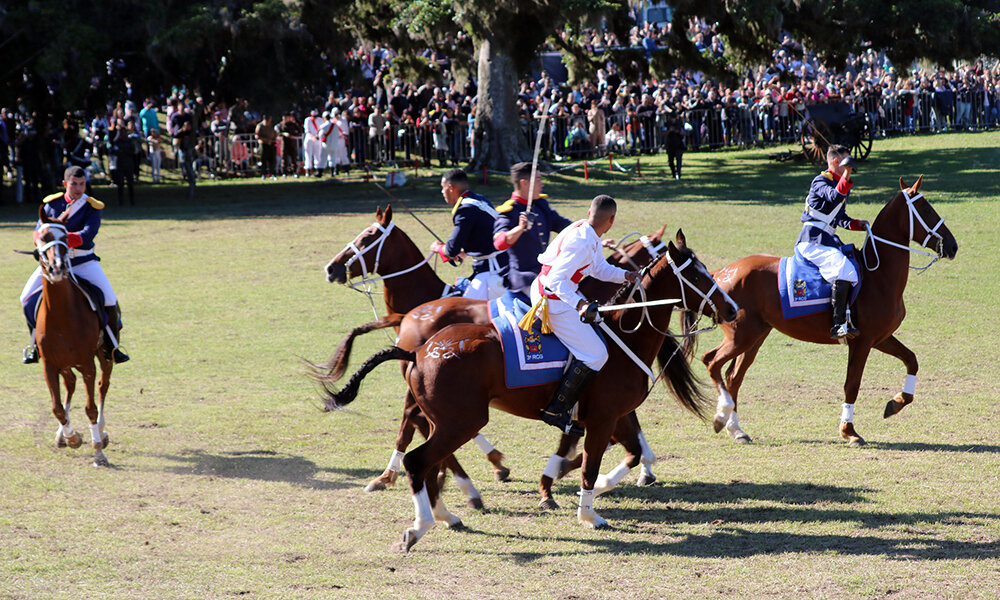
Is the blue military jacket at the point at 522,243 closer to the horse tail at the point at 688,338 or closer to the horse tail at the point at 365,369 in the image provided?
the horse tail at the point at 688,338

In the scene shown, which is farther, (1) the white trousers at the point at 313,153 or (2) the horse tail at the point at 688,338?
(1) the white trousers at the point at 313,153

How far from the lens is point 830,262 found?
10289mm

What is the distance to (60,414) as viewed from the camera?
9.85 metres

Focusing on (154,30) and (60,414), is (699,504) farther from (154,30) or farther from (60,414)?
(154,30)

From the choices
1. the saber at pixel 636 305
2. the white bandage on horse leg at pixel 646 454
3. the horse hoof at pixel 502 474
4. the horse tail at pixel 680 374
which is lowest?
the horse hoof at pixel 502 474

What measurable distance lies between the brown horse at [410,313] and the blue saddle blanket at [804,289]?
2239 millimetres

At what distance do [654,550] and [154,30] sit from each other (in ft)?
77.8

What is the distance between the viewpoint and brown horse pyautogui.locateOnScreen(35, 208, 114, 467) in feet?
30.9

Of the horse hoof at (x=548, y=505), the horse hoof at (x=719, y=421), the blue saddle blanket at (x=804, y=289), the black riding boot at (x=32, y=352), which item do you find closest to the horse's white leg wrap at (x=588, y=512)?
the horse hoof at (x=548, y=505)

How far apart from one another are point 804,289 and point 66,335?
22.7ft

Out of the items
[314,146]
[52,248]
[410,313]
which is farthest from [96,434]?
[314,146]

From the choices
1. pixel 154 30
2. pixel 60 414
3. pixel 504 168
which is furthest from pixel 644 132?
pixel 60 414

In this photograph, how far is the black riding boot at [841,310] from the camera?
10141mm

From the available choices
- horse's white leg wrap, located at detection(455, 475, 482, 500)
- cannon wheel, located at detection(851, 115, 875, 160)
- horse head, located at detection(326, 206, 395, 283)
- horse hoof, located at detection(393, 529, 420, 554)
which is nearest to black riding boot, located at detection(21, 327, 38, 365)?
horse head, located at detection(326, 206, 395, 283)
